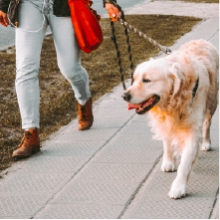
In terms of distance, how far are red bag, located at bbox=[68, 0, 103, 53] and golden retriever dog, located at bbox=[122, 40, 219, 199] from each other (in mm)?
1087

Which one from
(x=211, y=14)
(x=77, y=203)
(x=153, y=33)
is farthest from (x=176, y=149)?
(x=211, y=14)

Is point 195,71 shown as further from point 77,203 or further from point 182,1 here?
point 182,1

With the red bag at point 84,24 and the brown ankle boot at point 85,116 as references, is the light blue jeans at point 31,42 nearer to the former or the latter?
the red bag at point 84,24

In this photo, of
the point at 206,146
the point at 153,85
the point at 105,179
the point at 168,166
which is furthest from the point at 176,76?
the point at 206,146

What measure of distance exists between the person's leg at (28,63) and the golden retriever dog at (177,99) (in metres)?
1.28

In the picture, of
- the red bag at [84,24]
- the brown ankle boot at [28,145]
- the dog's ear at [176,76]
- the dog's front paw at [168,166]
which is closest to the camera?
the dog's ear at [176,76]

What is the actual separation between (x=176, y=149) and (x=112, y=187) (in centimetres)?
64

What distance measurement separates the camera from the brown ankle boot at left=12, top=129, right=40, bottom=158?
5.83 meters

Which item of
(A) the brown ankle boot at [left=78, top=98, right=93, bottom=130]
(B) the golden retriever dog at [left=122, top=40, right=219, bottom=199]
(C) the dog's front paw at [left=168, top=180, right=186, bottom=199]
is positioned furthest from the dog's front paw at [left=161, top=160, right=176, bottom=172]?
(A) the brown ankle boot at [left=78, top=98, right=93, bottom=130]

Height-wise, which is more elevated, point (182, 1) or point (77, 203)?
point (77, 203)

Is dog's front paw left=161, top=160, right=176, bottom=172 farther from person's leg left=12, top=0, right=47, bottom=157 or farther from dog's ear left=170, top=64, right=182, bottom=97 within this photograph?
person's leg left=12, top=0, right=47, bottom=157

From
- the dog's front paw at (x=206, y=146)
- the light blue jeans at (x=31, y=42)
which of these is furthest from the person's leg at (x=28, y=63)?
the dog's front paw at (x=206, y=146)

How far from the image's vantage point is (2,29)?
13484 millimetres

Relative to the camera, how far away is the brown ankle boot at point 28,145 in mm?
5832
